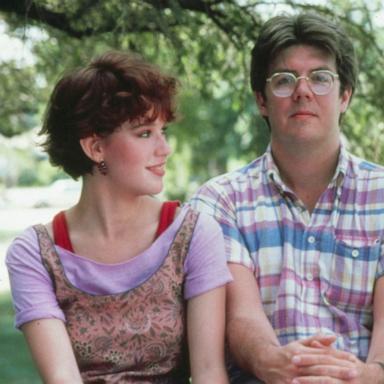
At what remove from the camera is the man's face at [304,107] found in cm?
313

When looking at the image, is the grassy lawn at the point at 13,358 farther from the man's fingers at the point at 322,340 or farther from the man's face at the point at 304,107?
the man's fingers at the point at 322,340

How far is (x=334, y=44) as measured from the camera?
3184 mm

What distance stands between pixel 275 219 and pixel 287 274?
0.21 meters

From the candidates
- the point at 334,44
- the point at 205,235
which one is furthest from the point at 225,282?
the point at 334,44

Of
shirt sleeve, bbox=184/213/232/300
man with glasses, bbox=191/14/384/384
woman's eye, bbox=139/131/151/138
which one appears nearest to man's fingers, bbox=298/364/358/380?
man with glasses, bbox=191/14/384/384

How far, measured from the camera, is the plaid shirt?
3074mm

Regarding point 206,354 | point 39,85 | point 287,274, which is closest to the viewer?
point 206,354

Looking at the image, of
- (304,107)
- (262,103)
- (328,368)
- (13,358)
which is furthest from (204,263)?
(13,358)

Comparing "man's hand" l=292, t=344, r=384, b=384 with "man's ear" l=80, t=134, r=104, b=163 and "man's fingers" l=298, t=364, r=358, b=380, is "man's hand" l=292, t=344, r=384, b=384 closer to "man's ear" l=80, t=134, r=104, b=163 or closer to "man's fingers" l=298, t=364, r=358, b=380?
"man's fingers" l=298, t=364, r=358, b=380

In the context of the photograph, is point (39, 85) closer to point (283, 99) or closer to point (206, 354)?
point (283, 99)

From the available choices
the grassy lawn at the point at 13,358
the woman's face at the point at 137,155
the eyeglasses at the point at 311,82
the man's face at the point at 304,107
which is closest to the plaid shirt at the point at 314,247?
the man's face at the point at 304,107

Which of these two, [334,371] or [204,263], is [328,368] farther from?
[204,263]

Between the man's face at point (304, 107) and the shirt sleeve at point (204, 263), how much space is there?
0.48 m

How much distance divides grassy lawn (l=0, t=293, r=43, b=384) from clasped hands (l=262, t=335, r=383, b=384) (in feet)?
15.4
